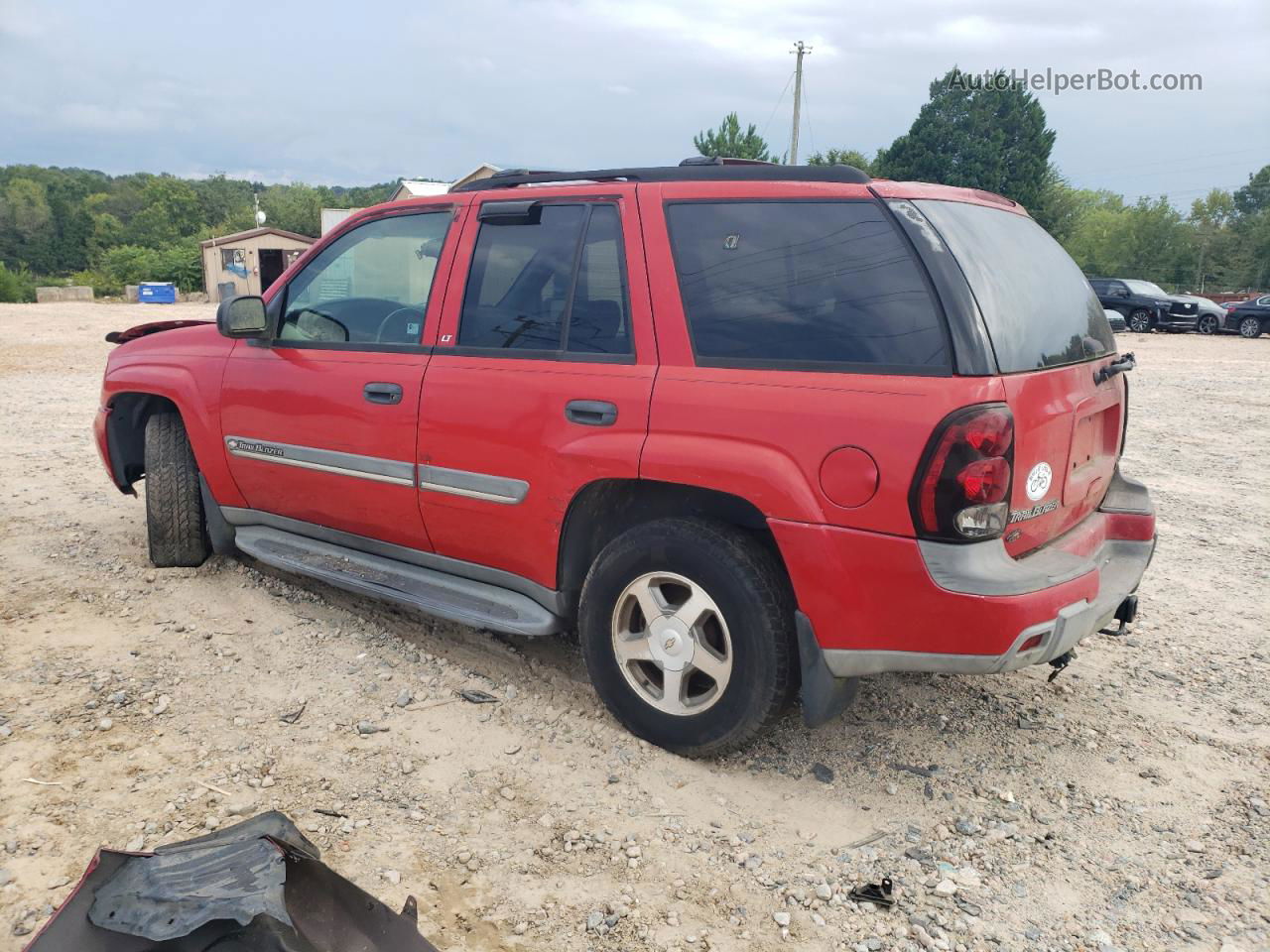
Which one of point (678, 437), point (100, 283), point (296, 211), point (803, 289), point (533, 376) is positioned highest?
point (296, 211)

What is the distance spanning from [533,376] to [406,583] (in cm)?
109

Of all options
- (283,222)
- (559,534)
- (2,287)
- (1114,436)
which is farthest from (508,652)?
(283,222)

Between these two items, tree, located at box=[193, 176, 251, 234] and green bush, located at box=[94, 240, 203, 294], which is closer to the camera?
green bush, located at box=[94, 240, 203, 294]

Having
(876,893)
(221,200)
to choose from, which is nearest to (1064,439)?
(876,893)

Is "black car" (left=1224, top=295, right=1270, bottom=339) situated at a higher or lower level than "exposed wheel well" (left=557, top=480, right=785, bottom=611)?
higher

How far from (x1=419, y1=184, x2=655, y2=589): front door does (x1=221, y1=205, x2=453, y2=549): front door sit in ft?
0.50

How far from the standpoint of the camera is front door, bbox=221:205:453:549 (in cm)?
372

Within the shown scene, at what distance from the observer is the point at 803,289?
2840 mm

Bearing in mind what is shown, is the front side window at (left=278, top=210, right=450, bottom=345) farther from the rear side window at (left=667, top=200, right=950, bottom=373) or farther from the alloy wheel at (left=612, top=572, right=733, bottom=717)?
the alloy wheel at (left=612, top=572, right=733, bottom=717)

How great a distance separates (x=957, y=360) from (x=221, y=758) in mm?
2646

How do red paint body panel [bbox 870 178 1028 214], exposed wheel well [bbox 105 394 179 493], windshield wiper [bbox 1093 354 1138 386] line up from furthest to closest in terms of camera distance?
1. exposed wheel well [bbox 105 394 179 493]
2. windshield wiper [bbox 1093 354 1138 386]
3. red paint body panel [bbox 870 178 1028 214]

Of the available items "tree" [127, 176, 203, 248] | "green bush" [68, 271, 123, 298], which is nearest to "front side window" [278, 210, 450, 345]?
"green bush" [68, 271, 123, 298]

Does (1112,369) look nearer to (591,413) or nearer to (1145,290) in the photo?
(591,413)

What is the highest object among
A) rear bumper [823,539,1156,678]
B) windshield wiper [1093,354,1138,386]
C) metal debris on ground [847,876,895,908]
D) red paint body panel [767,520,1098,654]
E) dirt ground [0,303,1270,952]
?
windshield wiper [1093,354,1138,386]
